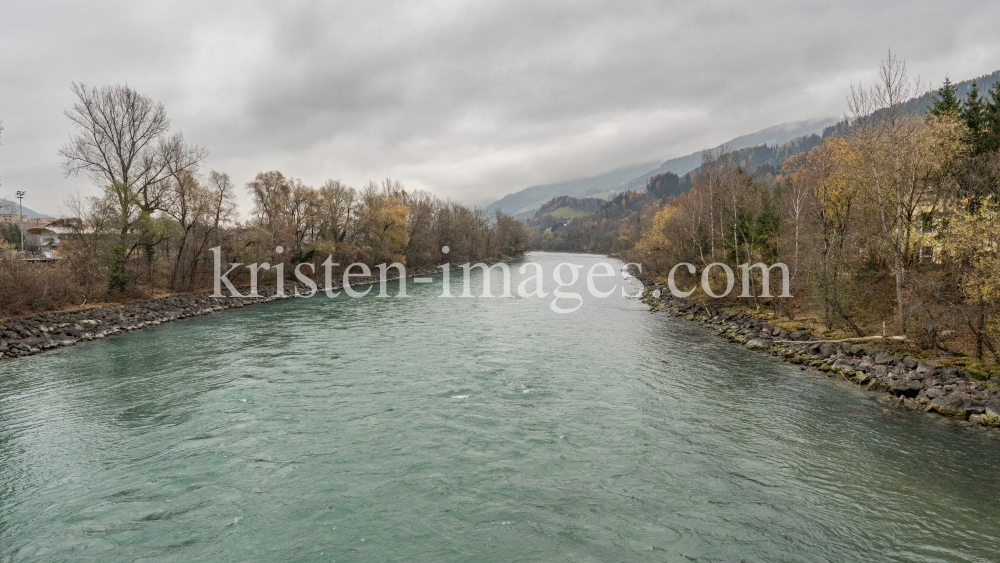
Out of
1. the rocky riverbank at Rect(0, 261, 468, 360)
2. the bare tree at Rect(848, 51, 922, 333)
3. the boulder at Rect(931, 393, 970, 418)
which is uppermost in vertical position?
the bare tree at Rect(848, 51, 922, 333)

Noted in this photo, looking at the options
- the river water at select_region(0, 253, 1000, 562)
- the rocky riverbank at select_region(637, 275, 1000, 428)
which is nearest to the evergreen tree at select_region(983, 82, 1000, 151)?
the rocky riverbank at select_region(637, 275, 1000, 428)

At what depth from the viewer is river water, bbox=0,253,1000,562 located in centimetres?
764

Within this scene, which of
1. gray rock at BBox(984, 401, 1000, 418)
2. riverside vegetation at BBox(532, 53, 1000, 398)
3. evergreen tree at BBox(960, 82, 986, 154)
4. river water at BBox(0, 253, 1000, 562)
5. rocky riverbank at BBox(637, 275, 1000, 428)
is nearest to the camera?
river water at BBox(0, 253, 1000, 562)

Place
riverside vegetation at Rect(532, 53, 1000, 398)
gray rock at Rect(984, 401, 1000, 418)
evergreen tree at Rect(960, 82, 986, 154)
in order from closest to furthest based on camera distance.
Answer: gray rock at Rect(984, 401, 1000, 418), riverside vegetation at Rect(532, 53, 1000, 398), evergreen tree at Rect(960, 82, 986, 154)

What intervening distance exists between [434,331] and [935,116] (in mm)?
26462

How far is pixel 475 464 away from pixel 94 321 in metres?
27.0

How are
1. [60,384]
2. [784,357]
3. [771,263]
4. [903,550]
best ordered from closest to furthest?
1. [903,550]
2. [60,384]
3. [784,357]
4. [771,263]

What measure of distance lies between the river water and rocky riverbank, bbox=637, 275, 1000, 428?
1.01 meters

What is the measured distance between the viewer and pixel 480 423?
12398mm

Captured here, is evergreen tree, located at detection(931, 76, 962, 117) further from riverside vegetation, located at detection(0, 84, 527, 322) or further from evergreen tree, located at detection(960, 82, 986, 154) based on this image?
riverside vegetation, located at detection(0, 84, 527, 322)

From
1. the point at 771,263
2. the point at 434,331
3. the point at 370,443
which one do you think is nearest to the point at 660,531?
the point at 370,443

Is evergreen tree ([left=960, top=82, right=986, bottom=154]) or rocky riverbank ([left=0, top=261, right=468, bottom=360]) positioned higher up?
evergreen tree ([left=960, top=82, right=986, bottom=154])

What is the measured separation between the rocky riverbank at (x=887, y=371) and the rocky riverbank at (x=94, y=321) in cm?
3408

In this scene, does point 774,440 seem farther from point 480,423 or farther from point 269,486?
point 269,486
